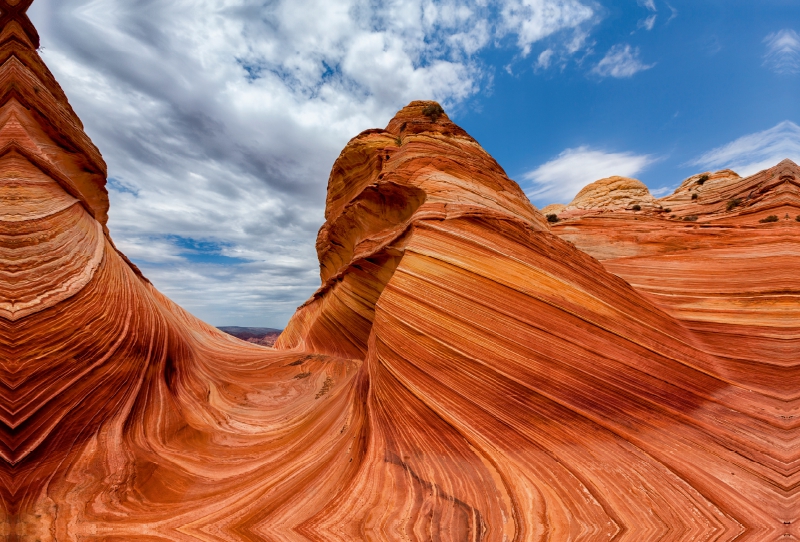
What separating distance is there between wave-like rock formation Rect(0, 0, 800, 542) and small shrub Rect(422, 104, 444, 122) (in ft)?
16.6

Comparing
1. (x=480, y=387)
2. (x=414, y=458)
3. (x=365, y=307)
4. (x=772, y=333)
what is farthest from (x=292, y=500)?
(x=772, y=333)

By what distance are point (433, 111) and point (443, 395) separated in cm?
1092

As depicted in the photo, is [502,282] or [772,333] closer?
[772,333]

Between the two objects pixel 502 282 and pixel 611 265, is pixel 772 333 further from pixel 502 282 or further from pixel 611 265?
pixel 502 282

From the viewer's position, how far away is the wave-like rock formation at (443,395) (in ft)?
12.7

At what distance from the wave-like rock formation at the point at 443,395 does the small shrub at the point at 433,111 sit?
5.07m

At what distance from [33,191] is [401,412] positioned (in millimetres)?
7774

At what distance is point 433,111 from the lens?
12.3m

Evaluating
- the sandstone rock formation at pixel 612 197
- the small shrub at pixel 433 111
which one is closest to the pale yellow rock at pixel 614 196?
the sandstone rock formation at pixel 612 197

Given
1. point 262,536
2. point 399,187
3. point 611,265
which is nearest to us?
point 262,536

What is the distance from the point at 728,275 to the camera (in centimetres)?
610

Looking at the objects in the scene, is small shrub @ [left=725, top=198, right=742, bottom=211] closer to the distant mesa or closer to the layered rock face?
the layered rock face

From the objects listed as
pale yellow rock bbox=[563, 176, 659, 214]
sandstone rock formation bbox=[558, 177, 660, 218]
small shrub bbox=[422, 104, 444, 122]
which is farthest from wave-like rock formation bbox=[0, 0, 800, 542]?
small shrub bbox=[422, 104, 444, 122]

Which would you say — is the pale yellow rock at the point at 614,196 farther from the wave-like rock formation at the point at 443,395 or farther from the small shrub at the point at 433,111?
the small shrub at the point at 433,111
